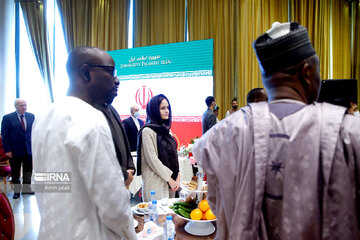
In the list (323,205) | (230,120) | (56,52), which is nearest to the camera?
(323,205)

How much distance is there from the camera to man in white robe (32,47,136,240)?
0.88 meters

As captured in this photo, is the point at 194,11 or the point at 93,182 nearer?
the point at 93,182

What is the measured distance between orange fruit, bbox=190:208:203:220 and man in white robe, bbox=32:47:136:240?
0.40 meters

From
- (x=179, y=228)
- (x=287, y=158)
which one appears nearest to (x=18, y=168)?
(x=179, y=228)

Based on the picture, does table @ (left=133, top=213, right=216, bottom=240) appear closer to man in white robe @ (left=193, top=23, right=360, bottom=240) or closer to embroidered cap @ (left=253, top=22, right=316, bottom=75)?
man in white robe @ (left=193, top=23, right=360, bottom=240)

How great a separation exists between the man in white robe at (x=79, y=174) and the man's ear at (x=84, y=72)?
118 millimetres

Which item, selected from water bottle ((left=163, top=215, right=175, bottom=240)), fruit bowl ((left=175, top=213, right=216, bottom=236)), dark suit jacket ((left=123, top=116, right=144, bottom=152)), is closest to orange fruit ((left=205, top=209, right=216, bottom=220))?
fruit bowl ((left=175, top=213, right=216, bottom=236))

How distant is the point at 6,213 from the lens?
130cm

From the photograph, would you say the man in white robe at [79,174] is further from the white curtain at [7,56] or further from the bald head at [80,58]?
the white curtain at [7,56]

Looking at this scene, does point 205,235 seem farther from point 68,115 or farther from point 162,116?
point 162,116

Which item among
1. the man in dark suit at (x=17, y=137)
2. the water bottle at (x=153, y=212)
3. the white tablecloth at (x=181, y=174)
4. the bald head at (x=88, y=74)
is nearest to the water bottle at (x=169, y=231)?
the water bottle at (x=153, y=212)

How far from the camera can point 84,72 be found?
1050mm

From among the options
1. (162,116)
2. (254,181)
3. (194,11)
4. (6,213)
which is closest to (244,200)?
(254,181)

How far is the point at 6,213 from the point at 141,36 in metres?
5.89
